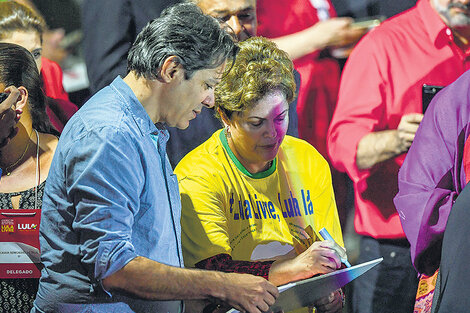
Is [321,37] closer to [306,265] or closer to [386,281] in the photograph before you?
[306,265]

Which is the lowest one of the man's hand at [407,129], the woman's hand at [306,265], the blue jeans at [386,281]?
the blue jeans at [386,281]

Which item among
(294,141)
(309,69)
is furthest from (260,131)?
(309,69)

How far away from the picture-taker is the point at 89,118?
1738 millimetres

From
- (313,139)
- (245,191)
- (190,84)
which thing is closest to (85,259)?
(190,84)

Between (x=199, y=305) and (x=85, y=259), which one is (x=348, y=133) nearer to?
(x=199, y=305)

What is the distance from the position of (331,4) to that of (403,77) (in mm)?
453

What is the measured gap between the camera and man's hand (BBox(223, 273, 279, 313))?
1.84m

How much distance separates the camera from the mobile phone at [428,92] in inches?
102

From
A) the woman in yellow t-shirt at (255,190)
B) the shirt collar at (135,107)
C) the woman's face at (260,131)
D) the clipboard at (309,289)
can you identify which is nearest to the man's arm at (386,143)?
the woman in yellow t-shirt at (255,190)

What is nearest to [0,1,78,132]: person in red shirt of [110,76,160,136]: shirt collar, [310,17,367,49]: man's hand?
[110,76,160,136]: shirt collar

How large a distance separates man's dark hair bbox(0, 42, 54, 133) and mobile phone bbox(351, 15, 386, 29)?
1.42 metres

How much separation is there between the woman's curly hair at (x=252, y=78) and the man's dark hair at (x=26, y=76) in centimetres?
79

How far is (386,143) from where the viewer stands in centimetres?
263

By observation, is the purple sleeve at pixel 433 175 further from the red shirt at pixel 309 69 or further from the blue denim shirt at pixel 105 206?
the blue denim shirt at pixel 105 206
